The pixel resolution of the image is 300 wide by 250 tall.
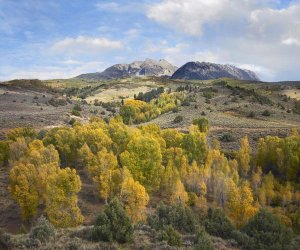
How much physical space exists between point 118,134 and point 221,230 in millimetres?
44197

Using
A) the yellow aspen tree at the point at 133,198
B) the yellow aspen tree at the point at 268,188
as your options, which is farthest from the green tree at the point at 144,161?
the yellow aspen tree at the point at 268,188

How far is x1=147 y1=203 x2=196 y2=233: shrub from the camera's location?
110ft

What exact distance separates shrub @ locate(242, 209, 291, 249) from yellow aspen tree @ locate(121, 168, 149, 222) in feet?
68.4

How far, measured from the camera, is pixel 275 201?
68688mm

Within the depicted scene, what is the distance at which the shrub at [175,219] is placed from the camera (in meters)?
33.5

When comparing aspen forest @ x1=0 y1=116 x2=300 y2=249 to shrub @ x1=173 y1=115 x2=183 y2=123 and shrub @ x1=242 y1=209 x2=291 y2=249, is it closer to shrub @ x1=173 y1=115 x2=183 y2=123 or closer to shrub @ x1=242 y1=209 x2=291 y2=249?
shrub @ x1=242 y1=209 x2=291 y2=249

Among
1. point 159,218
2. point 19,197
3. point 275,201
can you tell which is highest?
point 159,218

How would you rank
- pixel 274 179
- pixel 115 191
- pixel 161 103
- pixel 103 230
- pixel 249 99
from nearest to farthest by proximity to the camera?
1. pixel 103 230
2. pixel 115 191
3. pixel 274 179
4. pixel 249 99
5. pixel 161 103

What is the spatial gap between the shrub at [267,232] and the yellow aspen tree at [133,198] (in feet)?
68.4

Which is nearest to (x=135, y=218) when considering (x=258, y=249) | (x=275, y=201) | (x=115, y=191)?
(x=115, y=191)

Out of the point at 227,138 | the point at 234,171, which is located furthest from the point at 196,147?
the point at 227,138

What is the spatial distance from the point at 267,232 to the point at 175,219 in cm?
806

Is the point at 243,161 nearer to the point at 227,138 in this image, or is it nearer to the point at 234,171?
the point at 234,171

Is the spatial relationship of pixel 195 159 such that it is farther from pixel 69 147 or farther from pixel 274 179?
pixel 69 147
